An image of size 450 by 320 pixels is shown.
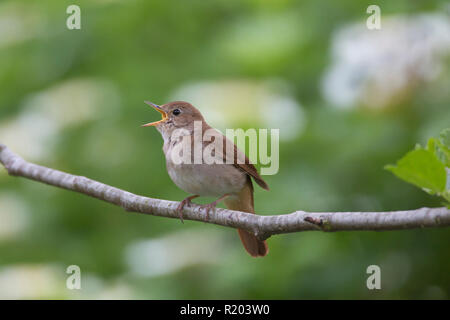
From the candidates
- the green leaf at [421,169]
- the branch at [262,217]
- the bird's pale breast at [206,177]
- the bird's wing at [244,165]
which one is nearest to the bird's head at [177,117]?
the bird's pale breast at [206,177]

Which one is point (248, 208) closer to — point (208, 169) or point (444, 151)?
point (208, 169)

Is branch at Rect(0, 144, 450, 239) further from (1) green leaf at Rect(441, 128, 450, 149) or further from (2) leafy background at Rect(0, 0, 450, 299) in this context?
(2) leafy background at Rect(0, 0, 450, 299)

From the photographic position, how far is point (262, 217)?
2.36 meters

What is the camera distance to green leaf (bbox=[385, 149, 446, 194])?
1513mm

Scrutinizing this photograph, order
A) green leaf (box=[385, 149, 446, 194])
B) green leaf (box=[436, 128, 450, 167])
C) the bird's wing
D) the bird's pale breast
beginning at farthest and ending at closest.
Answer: the bird's wing < the bird's pale breast < green leaf (box=[436, 128, 450, 167]) < green leaf (box=[385, 149, 446, 194])

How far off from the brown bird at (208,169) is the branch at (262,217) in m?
0.30

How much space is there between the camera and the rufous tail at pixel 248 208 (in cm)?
360

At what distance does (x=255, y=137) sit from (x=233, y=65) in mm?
1219

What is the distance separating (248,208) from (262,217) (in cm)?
145

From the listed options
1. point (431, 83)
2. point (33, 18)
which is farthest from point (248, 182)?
point (33, 18)

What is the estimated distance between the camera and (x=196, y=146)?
359 cm

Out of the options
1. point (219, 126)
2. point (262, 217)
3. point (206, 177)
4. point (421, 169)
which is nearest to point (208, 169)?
point (206, 177)

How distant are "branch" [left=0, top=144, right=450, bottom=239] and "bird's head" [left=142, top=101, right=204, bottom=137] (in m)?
0.83

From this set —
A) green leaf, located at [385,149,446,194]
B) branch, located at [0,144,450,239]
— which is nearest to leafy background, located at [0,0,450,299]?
branch, located at [0,144,450,239]
